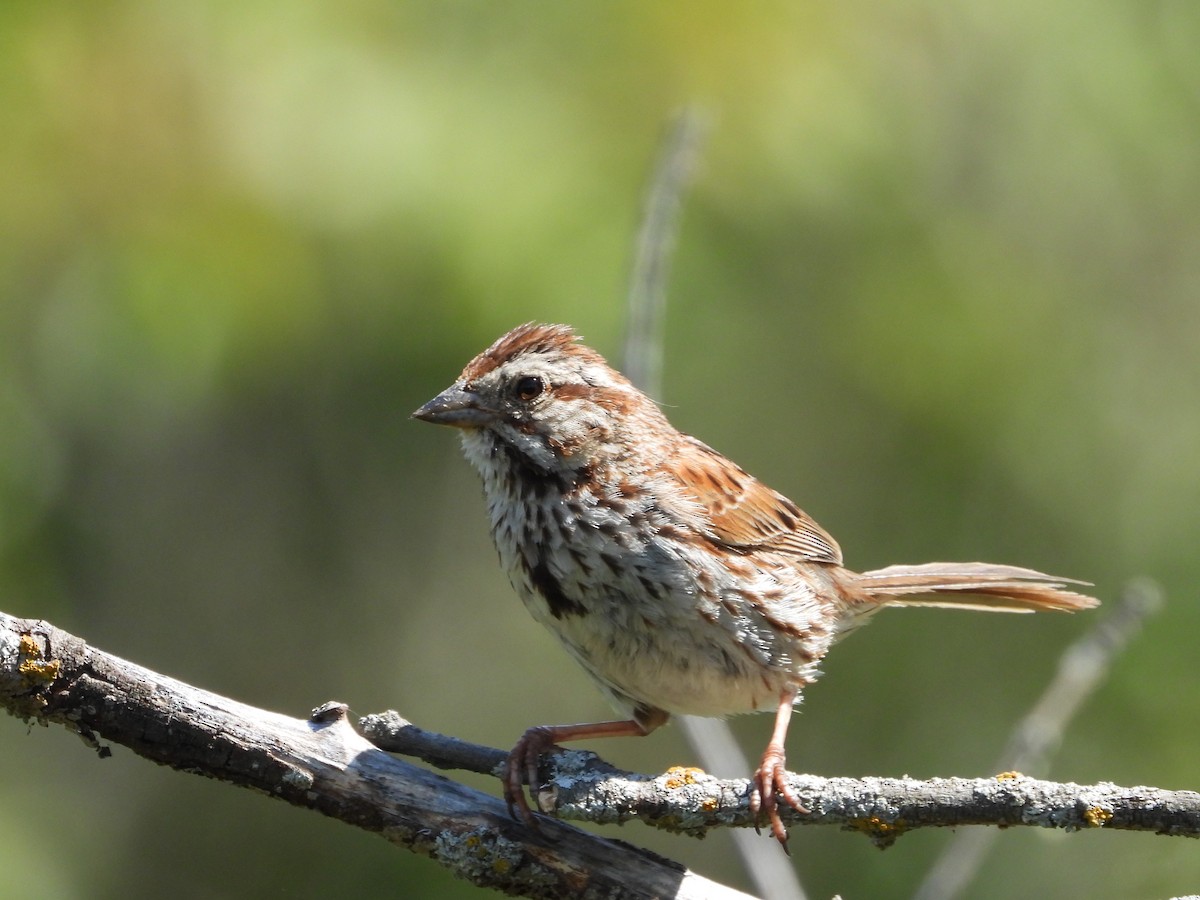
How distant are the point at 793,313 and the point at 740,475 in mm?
2077

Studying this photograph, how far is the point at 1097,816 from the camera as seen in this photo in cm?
287

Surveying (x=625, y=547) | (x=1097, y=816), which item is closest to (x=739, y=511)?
(x=625, y=547)

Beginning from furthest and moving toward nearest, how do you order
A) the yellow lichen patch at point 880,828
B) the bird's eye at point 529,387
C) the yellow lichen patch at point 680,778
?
the bird's eye at point 529,387 → the yellow lichen patch at point 680,778 → the yellow lichen patch at point 880,828

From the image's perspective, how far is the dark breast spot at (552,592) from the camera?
3.81m

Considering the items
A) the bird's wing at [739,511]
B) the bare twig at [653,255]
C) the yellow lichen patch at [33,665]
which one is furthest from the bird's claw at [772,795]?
the yellow lichen patch at [33,665]

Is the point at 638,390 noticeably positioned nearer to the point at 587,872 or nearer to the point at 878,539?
the point at 587,872

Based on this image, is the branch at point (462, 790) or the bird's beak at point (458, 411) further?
the bird's beak at point (458, 411)

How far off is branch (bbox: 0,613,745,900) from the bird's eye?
1185 millimetres

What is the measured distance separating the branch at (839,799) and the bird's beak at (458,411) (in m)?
0.99

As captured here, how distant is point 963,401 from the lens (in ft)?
20.1

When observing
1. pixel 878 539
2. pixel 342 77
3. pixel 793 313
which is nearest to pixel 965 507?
pixel 878 539

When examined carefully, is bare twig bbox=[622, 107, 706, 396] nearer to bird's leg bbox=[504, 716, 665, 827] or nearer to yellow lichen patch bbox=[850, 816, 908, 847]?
bird's leg bbox=[504, 716, 665, 827]

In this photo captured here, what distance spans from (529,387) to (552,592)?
24.6 inches

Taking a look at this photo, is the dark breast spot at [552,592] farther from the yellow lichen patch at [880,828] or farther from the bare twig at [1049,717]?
the bare twig at [1049,717]
